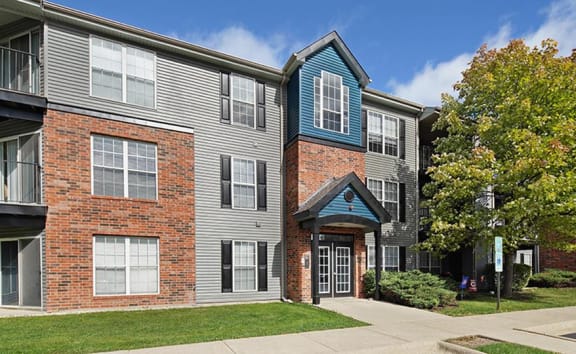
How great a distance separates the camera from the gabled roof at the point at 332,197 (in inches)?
530

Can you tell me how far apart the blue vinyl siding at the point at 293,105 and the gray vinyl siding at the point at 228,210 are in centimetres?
45

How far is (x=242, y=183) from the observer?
1435cm

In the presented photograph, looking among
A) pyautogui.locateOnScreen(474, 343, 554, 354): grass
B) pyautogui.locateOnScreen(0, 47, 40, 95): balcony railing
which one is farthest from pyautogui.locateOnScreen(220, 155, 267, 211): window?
pyautogui.locateOnScreen(474, 343, 554, 354): grass

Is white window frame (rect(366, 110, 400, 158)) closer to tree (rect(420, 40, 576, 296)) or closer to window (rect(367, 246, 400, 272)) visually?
tree (rect(420, 40, 576, 296))

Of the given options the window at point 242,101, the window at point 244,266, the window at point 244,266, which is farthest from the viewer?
the window at point 242,101

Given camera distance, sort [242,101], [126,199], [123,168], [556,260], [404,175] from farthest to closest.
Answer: [556,260] < [404,175] < [242,101] < [123,168] < [126,199]

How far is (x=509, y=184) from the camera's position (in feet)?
47.3

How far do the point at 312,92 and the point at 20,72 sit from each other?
9.27 metres

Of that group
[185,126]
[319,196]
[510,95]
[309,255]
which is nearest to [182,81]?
[185,126]

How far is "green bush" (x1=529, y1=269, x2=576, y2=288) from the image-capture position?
20.9 metres

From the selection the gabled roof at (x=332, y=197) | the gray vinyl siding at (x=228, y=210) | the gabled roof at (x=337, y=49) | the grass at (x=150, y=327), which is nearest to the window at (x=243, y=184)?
the gray vinyl siding at (x=228, y=210)

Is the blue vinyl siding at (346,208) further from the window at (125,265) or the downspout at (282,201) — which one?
the window at (125,265)

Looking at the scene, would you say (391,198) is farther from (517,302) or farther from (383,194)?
(517,302)

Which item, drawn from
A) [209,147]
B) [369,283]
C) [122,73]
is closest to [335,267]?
[369,283]
